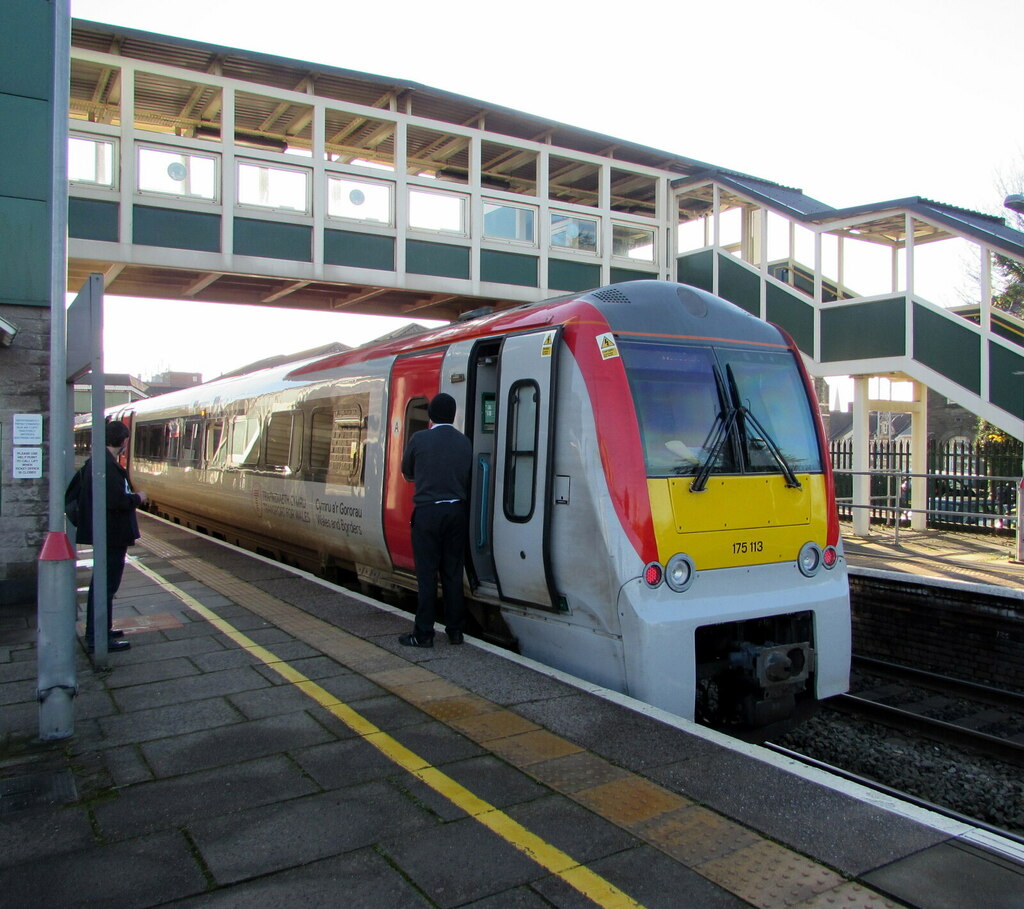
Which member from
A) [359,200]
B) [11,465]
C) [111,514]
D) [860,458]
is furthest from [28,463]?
[860,458]

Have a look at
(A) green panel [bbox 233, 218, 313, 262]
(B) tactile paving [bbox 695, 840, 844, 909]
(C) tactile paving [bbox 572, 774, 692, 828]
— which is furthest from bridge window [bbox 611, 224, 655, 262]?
(B) tactile paving [bbox 695, 840, 844, 909]

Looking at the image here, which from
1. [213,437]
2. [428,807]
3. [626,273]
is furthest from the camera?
[626,273]

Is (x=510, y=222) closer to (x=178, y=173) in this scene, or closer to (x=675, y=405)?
(x=178, y=173)

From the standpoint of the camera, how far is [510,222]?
1769cm

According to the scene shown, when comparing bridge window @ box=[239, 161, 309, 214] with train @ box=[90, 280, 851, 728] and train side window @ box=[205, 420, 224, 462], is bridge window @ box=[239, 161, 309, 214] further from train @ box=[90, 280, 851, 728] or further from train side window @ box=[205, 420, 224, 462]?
train @ box=[90, 280, 851, 728]

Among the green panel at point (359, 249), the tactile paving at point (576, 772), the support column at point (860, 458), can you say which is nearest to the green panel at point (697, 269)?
the support column at point (860, 458)

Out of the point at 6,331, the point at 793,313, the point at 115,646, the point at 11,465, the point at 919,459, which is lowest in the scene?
the point at 115,646

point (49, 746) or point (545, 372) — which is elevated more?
point (545, 372)

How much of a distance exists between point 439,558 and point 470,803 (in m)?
2.77

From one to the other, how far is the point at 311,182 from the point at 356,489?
30.5 feet

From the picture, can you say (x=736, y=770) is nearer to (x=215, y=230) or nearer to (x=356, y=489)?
(x=356, y=489)

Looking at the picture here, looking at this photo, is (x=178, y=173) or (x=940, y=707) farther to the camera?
(x=178, y=173)

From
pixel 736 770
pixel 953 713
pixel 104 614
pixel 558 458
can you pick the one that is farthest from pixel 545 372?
pixel 953 713

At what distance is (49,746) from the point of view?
14.3 feet
